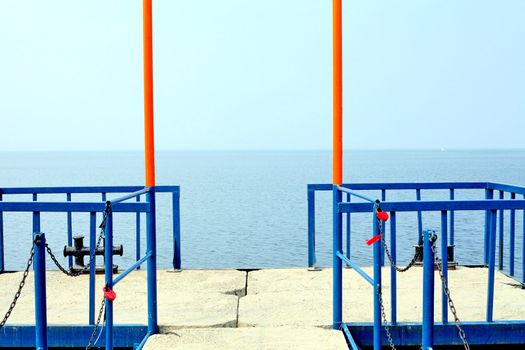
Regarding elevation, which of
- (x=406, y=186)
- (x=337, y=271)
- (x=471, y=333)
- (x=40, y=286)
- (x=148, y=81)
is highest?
(x=148, y=81)

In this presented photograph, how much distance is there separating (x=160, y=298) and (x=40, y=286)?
2.93 meters

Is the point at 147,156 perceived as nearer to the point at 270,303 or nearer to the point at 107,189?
the point at 270,303

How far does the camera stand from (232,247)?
27438 mm

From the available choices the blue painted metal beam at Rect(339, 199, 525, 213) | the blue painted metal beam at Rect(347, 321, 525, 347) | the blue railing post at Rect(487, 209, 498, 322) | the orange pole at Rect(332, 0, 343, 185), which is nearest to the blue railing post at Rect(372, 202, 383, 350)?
the blue painted metal beam at Rect(339, 199, 525, 213)

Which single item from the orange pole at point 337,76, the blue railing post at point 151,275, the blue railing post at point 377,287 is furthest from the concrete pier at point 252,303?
the orange pole at point 337,76

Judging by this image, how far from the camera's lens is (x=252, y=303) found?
6664 mm

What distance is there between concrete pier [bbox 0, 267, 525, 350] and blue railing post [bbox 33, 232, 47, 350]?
4.54 ft

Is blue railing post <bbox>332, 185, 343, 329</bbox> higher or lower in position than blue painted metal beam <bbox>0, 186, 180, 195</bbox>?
lower

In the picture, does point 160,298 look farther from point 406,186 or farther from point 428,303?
point 406,186

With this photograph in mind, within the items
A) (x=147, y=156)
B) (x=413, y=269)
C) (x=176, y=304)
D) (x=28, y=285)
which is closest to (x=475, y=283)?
(x=413, y=269)

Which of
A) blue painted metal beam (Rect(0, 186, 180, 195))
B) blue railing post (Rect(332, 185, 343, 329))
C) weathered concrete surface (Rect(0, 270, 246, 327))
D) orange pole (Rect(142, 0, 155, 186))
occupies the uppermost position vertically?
orange pole (Rect(142, 0, 155, 186))

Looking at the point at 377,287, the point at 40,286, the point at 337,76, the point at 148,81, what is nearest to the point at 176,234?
the point at 148,81

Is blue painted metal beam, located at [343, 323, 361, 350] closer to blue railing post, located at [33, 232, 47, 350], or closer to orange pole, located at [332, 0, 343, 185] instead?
orange pole, located at [332, 0, 343, 185]

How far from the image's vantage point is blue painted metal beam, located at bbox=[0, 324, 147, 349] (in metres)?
5.73
